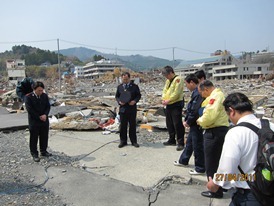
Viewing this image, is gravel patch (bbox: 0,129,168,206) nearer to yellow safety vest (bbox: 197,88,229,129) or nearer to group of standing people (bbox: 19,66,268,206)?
group of standing people (bbox: 19,66,268,206)

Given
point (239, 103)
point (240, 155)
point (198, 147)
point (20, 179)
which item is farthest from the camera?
point (20, 179)

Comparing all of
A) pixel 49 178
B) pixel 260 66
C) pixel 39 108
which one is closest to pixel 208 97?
pixel 49 178

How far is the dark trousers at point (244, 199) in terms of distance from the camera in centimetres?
187

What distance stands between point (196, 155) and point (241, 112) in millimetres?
2349

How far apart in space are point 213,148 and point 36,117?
3.77m

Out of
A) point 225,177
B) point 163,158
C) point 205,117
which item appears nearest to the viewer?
point 225,177

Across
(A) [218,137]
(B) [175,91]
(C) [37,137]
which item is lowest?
(C) [37,137]

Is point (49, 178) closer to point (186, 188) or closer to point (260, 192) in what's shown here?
point (186, 188)

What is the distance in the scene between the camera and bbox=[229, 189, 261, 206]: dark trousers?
187 centimetres

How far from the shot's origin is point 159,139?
667cm

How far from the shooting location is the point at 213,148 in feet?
11.0

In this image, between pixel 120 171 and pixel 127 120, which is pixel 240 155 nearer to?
pixel 120 171

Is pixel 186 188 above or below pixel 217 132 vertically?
below

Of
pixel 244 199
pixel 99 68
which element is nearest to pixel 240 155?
pixel 244 199
